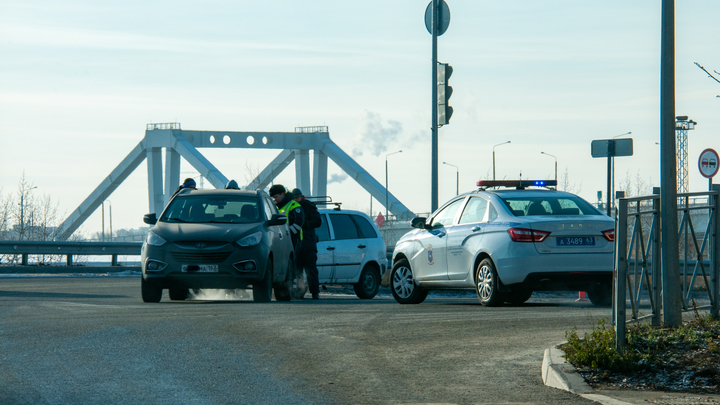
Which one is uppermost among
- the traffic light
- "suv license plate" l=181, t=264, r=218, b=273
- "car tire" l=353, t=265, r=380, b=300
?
the traffic light

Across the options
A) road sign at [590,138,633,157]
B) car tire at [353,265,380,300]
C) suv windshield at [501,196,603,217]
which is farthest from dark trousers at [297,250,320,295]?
road sign at [590,138,633,157]

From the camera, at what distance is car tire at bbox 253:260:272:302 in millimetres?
13078

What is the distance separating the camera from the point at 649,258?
7.44 metres

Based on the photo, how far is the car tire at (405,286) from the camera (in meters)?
13.8

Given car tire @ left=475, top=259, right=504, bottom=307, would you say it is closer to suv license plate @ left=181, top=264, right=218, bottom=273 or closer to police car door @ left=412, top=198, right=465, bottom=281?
police car door @ left=412, top=198, right=465, bottom=281

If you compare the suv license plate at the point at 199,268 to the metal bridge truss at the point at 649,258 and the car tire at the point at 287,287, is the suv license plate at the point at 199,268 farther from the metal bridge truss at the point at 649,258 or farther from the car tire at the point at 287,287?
the metal bridge truss at the point at 649,258

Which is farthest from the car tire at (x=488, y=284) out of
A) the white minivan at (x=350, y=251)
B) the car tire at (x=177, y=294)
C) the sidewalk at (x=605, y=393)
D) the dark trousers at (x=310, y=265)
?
the sidewalk at (x=605, y=393)

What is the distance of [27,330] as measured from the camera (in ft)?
29.6

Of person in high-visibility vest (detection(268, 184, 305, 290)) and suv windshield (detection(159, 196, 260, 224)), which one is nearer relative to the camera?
suv windshield (detection(159, 196, 260, 224))

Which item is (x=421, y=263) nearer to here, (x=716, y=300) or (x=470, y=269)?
(x=470, y=269)

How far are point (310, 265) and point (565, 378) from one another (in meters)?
9.59

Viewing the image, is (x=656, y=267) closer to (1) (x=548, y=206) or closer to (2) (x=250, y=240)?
(1) (x=548, y=206)

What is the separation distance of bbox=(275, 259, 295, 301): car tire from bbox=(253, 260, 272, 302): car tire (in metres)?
1.33

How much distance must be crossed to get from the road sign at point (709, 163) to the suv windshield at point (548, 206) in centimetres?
587
